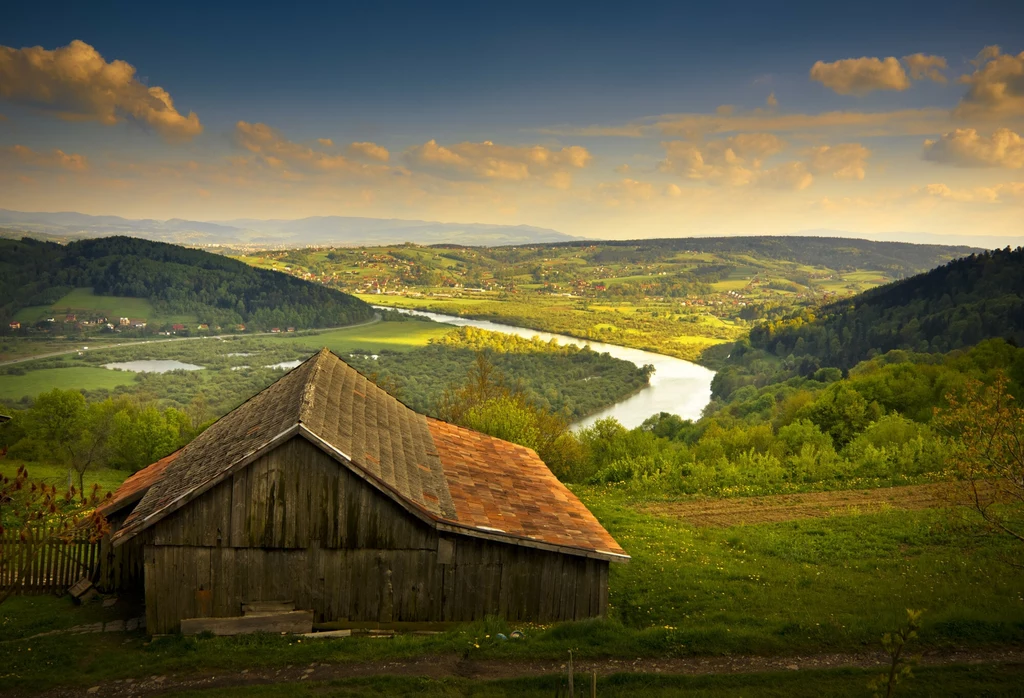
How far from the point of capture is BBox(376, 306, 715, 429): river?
90.4 m

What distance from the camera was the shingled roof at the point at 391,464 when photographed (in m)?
13.8

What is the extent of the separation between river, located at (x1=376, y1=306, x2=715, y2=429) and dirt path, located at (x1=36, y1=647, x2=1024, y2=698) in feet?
190

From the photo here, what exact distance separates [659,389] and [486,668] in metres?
100

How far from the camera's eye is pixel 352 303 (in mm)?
166750

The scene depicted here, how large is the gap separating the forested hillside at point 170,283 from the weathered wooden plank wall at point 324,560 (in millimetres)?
145294

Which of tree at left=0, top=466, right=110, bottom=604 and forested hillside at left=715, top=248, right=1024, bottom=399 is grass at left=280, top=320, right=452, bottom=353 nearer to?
forested hillside at left=715, top=248, right=1024, bottom=399

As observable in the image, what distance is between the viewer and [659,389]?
109 meters

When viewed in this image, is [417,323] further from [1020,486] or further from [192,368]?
[1020,486]

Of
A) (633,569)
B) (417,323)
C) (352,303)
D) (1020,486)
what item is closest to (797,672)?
(1020,486)

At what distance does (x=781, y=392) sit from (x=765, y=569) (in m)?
61.1

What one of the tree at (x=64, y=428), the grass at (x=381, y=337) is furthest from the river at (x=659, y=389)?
the tree at (x=64, y=428)

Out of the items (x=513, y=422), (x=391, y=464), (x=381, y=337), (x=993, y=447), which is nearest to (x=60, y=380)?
(x=381, y=337)

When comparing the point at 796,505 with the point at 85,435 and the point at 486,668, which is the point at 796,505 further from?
the point at 85,435

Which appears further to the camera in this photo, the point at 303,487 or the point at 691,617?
the point at 691,617
